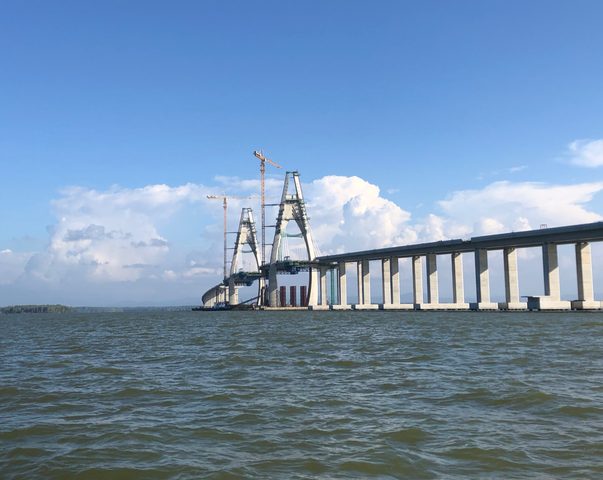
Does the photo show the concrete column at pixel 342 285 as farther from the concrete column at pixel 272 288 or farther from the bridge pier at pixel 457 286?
the bridge pier at pixel 457 286

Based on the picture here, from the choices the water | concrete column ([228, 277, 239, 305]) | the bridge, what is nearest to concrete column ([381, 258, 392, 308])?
the bridge

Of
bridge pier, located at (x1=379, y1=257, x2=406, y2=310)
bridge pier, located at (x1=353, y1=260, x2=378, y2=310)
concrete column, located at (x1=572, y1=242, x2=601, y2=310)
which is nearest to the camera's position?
concrete column, located at (x1=572, y1=242, x2=601, y2=310)

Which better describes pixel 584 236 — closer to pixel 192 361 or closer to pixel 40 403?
pixel 192 361

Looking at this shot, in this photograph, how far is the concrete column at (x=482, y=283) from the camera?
93312mm

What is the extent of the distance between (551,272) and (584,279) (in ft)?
14.7

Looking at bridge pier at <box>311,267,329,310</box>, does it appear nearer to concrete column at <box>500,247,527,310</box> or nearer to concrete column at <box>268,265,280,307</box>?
concrete column at <box>268,265,280,307</box>

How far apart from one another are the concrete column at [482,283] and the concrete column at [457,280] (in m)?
5.70

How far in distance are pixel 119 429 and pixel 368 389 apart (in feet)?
22.7

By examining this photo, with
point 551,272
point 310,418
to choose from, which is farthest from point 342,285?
point 310,418

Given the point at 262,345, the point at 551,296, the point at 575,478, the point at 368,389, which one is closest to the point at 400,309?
the point at 551,296

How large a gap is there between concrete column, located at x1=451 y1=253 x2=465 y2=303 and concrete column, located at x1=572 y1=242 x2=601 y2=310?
23.3 meters

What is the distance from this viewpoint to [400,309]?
114000mm

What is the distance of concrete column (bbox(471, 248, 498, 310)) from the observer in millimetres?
93312

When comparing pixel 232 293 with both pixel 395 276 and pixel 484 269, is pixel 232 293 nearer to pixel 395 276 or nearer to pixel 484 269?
pixel 395 276
